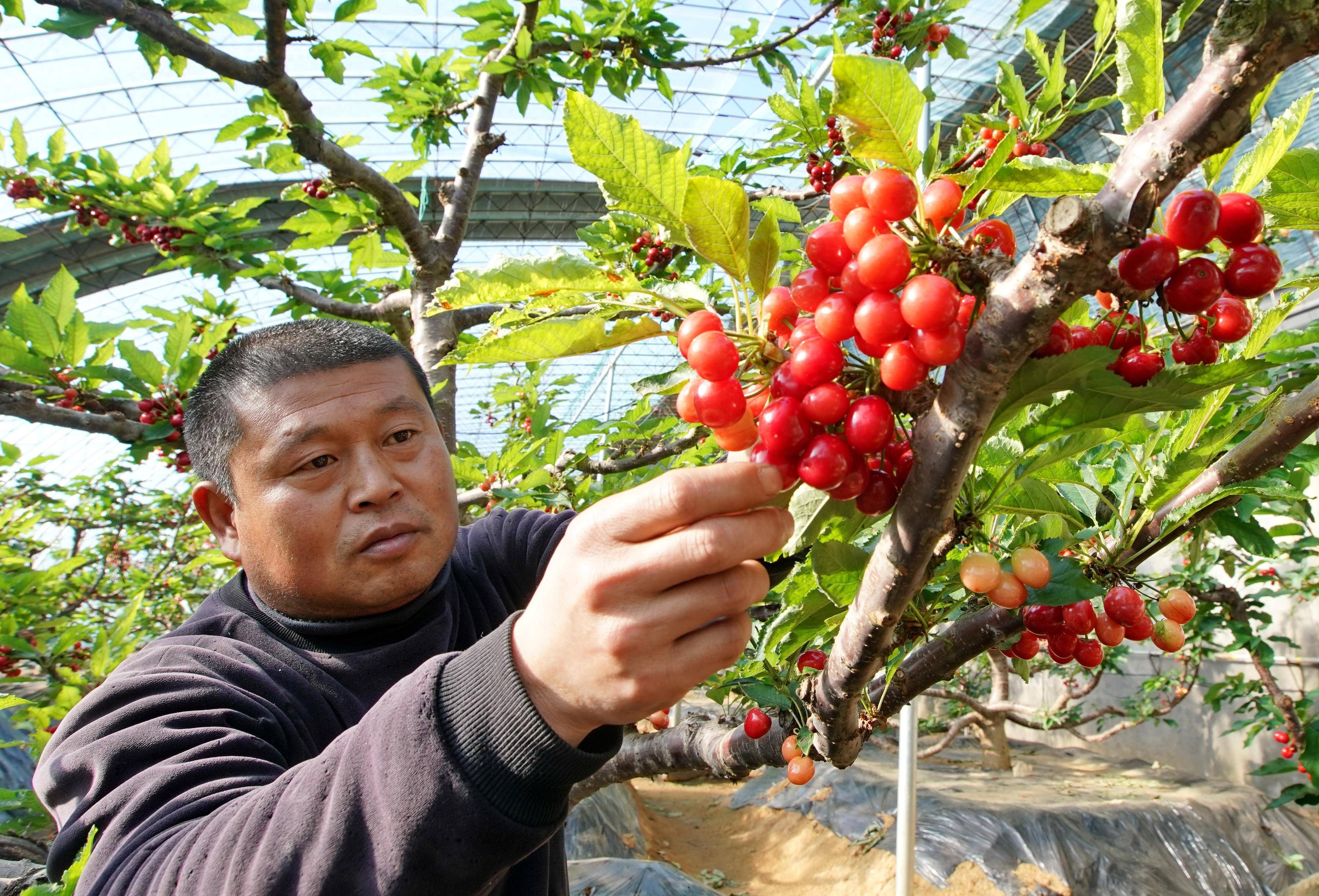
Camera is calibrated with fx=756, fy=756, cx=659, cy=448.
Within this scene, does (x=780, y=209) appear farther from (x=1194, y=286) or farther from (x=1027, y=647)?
(x=1027, y=647)

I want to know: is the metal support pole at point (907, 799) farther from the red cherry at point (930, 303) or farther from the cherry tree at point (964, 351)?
the red cherry at point (930, 303)

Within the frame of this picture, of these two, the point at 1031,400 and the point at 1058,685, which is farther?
the point at 1058,685

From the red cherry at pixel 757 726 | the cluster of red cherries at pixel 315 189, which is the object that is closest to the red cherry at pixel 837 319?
the red cherry at pixel 757 726

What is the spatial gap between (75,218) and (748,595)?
454cm

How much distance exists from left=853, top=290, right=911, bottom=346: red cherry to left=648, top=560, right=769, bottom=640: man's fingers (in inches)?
8.4

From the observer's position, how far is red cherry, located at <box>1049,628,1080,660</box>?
1.14 meters

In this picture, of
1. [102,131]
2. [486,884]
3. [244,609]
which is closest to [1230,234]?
[486,884]

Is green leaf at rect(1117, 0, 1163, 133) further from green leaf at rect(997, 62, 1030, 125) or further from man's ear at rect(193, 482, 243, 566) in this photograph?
man's ear at rect(193, 482, 243, 566)

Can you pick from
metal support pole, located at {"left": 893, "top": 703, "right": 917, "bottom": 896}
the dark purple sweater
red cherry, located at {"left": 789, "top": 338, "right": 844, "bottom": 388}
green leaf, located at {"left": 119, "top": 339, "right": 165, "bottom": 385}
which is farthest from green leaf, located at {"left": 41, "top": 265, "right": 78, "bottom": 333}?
metal support pole, located at {"left": 893, "top": 703, "right": 917, "bottom": 896}

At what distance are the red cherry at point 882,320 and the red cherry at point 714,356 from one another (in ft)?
0.35

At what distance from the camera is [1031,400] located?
68 cm

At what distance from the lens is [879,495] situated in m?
0.73

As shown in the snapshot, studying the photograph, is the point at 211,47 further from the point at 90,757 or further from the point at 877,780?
the point at 877,780

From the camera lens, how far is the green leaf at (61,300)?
7.66 ft
